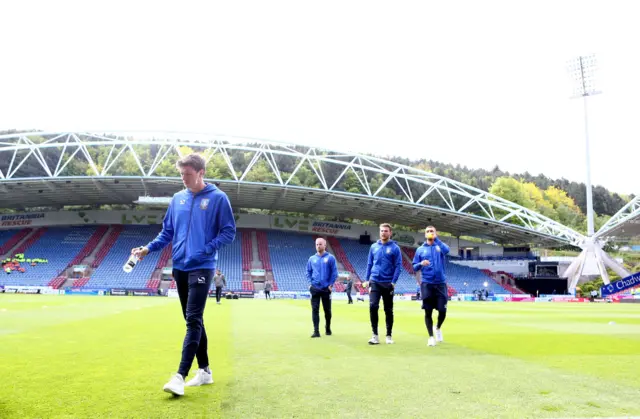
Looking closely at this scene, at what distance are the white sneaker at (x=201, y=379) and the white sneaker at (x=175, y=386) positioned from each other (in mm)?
528

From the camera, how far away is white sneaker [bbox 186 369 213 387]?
4.86m

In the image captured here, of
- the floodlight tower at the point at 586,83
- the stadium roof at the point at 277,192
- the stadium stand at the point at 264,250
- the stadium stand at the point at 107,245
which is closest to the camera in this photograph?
the stadium roof at the point at 277,192

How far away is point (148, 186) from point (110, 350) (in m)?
39.3

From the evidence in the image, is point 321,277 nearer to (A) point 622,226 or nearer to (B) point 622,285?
(B) point 622,285

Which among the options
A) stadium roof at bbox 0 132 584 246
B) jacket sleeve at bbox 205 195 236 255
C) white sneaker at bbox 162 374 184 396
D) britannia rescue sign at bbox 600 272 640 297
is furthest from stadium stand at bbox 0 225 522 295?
white sneaker at bbox 162 374 184 396

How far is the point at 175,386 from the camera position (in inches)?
169

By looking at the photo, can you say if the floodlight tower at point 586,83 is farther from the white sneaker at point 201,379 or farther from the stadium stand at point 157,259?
the white sneaker at point 201,379

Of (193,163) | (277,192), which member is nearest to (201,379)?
(193,163)

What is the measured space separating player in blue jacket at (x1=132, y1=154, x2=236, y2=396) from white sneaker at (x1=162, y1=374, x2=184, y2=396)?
358 millimetres

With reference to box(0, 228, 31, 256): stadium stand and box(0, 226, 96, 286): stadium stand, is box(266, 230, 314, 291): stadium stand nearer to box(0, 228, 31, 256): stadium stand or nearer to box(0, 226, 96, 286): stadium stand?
box(0, 226, 96, 286): stadium stand

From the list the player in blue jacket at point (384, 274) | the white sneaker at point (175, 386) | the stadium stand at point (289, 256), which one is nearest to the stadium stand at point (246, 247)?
the stadium stand at point (289, 256)

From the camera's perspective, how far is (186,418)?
364 cm

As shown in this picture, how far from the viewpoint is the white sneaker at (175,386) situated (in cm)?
427

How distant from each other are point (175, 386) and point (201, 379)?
0.65m
